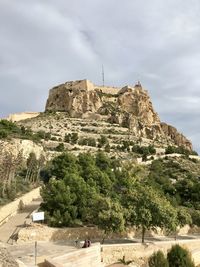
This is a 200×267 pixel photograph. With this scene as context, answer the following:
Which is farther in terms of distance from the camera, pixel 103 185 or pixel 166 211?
pixel 103 185

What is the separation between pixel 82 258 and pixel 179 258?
19.7 ft

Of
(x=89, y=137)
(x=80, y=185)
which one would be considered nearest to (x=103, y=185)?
(x=80, y=185)

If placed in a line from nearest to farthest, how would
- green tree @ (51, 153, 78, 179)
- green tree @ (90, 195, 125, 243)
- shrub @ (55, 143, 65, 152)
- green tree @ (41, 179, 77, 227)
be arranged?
green tree @ (90, 195, 125, 243)
green tree @ (41, 179, 77, 227)
green tree @ (51, 153, 78, 179)
shrub @ (55, 143, 65, 152)

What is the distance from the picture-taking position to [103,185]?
3412 centimetres

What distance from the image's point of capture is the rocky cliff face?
9606 centimetres

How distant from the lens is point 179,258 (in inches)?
898

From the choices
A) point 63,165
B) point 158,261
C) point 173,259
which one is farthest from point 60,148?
point 158,261

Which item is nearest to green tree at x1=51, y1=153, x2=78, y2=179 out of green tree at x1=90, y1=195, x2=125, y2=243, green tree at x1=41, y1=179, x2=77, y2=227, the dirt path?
the dirt path

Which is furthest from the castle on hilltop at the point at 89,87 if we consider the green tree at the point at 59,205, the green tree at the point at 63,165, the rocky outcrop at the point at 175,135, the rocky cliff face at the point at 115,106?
the green tree at the point at 59,205

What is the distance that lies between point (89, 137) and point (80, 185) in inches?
1965

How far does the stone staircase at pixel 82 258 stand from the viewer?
59.9 feet

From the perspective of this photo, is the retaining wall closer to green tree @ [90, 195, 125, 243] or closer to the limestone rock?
green tree @ [90, 195, 125, 243]

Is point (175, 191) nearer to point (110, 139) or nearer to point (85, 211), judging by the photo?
point (85, 211)

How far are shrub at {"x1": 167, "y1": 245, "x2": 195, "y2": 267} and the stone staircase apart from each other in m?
3.99
